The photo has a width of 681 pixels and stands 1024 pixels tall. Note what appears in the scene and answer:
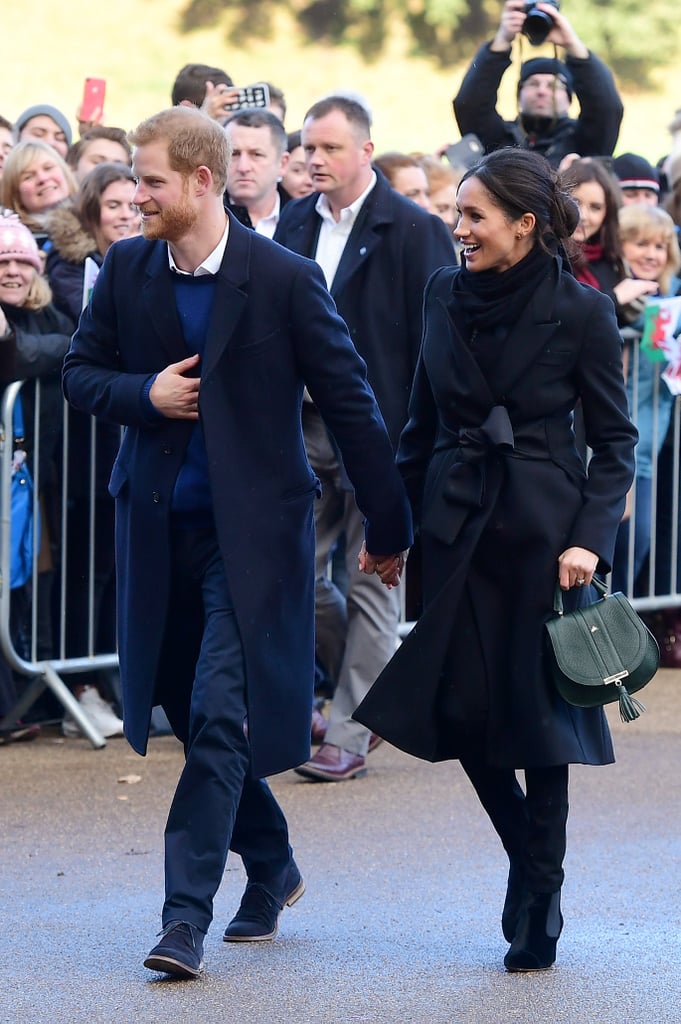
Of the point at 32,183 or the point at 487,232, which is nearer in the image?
the point at 487,232

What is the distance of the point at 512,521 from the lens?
4301mm

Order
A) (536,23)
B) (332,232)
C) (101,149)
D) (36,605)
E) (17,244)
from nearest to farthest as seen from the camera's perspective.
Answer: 1. (332,232)
2. (17,244)
3. (36,605)
4. (536,23)
5. (101,149)

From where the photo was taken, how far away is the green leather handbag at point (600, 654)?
417 cm

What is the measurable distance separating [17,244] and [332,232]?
3.82 ft

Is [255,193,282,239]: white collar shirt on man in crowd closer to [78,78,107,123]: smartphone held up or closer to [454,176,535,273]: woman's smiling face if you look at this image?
[78,78,107,123]: smartphone held up

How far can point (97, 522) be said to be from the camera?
7184 millimetres

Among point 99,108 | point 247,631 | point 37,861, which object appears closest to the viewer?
point 247,631

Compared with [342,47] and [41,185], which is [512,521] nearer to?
[41,185]

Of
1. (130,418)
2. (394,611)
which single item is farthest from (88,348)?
(394,611)

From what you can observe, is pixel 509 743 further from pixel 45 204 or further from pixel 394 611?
pixel 45 204

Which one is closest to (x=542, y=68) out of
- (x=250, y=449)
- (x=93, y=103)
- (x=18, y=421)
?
(x=93, y=103)

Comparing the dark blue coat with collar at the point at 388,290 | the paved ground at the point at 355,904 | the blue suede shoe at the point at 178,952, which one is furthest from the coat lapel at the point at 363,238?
the blue suede shoe at the point at 178,952

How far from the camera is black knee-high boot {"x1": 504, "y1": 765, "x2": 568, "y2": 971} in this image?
168 inches

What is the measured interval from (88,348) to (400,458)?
82 cm
